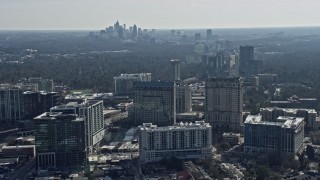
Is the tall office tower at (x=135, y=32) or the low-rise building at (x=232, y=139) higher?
the tall office tower at (x=135, y=32)

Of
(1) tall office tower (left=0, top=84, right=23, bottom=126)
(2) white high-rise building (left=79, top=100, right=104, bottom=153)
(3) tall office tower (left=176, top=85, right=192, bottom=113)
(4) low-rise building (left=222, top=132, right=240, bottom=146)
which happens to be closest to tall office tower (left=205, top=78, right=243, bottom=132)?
(4) low-rise building (left=222, top=132, right=240, bottom=146)

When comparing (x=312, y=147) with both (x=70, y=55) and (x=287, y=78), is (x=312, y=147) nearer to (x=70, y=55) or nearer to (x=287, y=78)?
(x=287, y=78)

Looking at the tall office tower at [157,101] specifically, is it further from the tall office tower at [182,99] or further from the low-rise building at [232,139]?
the low-rise building at [232,139]

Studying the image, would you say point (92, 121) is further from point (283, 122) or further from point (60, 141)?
point (283, 122)

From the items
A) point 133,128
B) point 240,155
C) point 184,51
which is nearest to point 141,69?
point 184,51

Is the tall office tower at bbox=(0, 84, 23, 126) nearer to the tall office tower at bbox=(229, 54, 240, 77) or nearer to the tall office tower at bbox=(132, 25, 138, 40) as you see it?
the tall office tower at bbox=(229, 54, 240, 77)

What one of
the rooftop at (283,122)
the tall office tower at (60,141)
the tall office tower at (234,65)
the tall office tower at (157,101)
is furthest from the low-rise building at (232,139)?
the tall office tower at (234,65)
